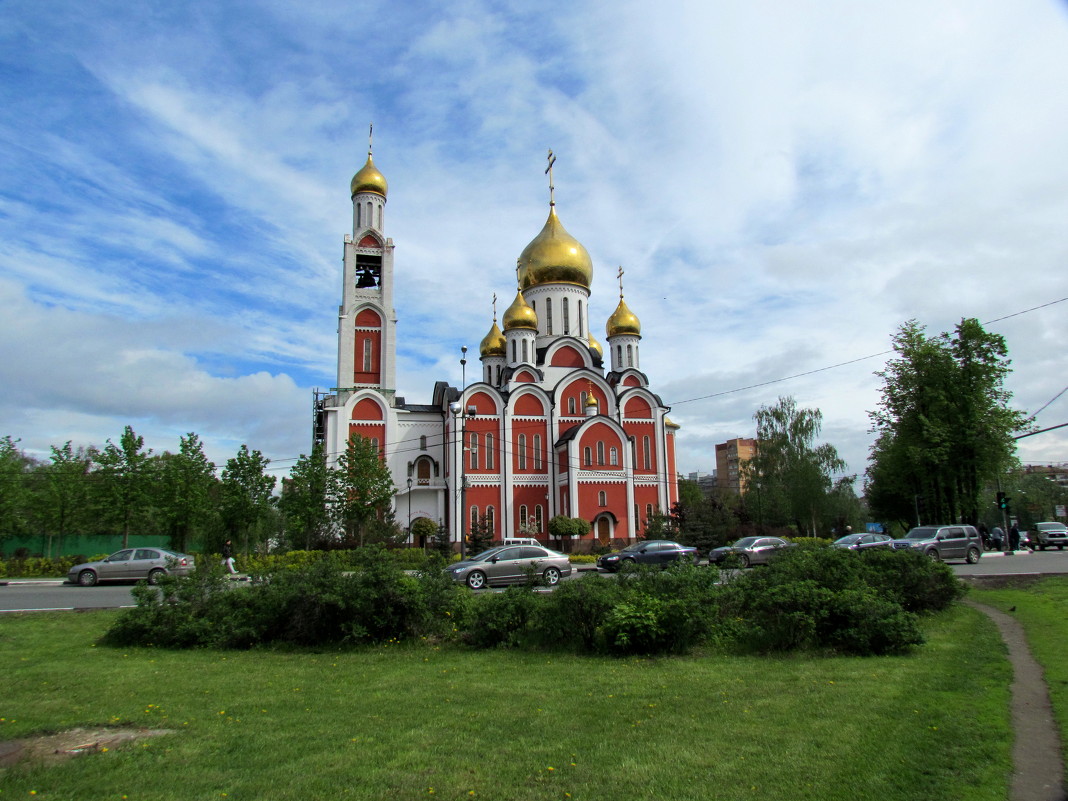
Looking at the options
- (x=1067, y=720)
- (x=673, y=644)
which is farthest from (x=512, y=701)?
(x=1067, y=720)

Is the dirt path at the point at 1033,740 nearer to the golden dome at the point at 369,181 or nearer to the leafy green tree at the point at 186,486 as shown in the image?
the leafy green tree at the point at 186,486

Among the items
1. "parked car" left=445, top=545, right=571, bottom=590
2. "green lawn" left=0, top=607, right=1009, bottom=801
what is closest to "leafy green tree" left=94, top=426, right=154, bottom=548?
"parked car" left=445, top=545, right=571, bottom=590

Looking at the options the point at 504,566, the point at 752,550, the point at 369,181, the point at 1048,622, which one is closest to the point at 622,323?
the point at 369,181

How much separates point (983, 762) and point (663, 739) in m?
2.39

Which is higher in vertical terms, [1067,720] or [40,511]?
[40,511]

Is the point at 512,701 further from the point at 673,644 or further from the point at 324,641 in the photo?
the point at 324,641

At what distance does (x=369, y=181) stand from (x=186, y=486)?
70.8ft

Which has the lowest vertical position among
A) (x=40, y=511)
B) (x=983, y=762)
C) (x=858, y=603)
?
(x=983, y=762)

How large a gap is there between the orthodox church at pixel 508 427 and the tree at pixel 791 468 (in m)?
8.82

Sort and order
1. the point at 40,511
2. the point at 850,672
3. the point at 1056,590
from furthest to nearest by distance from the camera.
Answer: the point at 40,511 < the point at 1056,590 < the point at 850,672

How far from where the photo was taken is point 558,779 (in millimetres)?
5113

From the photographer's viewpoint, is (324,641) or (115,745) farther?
(324,641)

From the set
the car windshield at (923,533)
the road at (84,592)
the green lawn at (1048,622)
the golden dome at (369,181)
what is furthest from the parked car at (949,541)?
the golden dome at (369,181)

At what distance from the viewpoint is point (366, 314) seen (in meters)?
42.5
